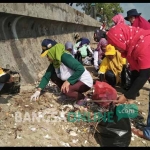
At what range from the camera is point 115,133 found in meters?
3.05

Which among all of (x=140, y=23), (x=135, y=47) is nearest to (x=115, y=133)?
(x=135, y=47)

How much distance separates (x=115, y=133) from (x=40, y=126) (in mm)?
1054

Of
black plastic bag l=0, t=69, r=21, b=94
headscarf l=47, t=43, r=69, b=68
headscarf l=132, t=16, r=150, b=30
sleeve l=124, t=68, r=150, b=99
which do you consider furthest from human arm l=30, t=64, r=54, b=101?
headscarf l=132, t=16, r=150, b=30

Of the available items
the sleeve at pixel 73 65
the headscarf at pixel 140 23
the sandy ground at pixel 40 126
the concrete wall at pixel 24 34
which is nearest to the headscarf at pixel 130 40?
the sleeve at pixel 73 65

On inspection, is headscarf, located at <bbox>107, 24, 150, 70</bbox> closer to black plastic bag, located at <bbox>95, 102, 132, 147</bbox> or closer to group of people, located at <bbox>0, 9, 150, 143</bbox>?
group of people, located at <bbox>0, 9, 150, 143</bbox>

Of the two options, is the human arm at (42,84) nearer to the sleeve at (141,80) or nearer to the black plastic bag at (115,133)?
the black plastic bag at (115,133)

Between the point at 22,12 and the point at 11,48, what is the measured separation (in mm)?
725

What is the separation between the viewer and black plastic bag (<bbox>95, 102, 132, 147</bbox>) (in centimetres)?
305

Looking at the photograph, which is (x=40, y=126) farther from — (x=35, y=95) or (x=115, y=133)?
(x=115, y=133)

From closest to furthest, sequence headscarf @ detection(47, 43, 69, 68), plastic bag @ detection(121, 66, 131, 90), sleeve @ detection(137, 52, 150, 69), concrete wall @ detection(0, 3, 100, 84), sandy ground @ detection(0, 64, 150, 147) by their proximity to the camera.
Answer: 1. sleeve @ detection(137, 52, 150, 69)
2. sandy ground @ detection(0, 64, 150, 147)
3. headscarf @ detection(47, 43, 69, 68)
4. concrete wall @ detection(0, 3, 100, 84)
5. plastic bag @ detection(121, 66, 131, 90)

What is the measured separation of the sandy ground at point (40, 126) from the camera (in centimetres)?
320

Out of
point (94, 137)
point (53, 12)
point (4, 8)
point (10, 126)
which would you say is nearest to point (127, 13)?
point (53, 12)

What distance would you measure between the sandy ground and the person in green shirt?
0.25 meters

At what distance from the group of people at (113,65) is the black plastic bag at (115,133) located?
0.91 ft
